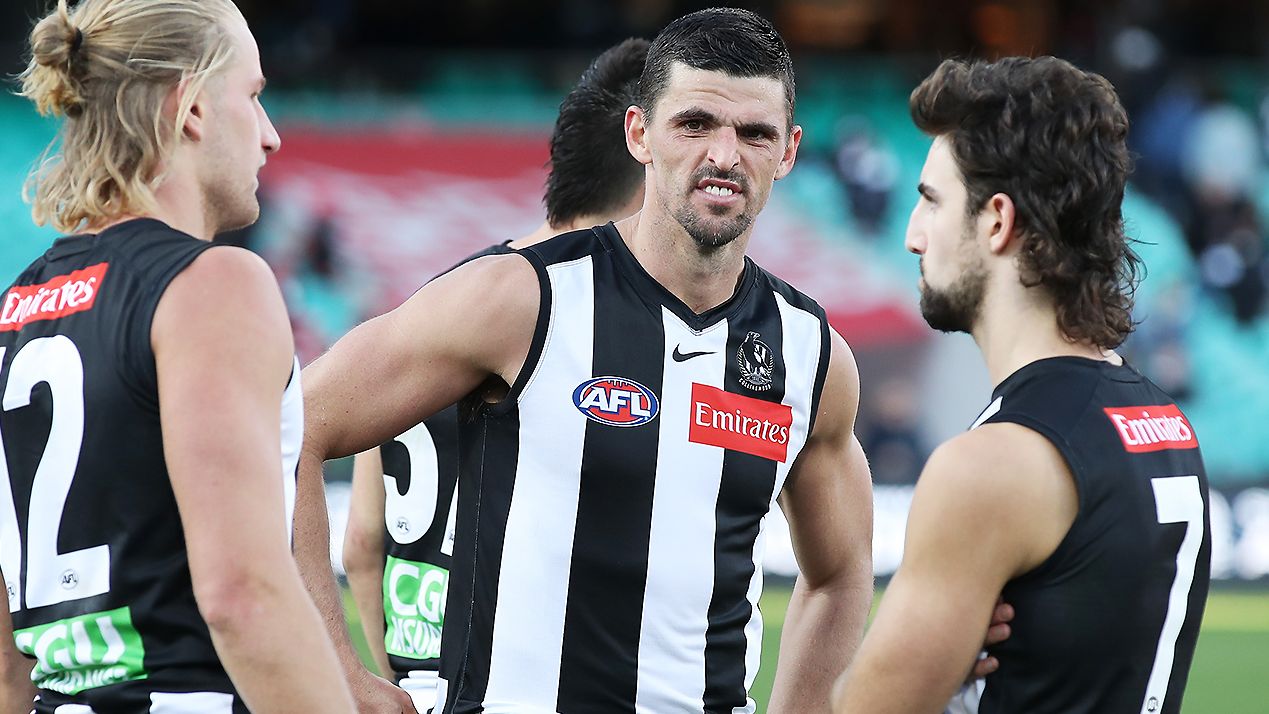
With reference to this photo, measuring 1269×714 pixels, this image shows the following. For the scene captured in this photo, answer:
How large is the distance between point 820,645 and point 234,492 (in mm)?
1803

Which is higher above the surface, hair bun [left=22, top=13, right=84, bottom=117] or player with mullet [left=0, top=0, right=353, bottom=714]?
hair bun [left=22, top=13, right=84, bottom=117]

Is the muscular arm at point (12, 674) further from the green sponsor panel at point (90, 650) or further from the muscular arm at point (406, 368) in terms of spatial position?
the muscular arm at point (406, 368)

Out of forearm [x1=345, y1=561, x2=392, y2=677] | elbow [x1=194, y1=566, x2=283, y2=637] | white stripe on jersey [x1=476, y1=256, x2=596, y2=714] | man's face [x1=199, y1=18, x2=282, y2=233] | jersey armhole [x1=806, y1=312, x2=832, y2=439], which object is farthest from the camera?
forearm [x1=345, y1=561, x2=392, y2=677]

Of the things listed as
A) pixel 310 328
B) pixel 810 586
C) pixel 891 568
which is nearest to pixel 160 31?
pixel 810 586

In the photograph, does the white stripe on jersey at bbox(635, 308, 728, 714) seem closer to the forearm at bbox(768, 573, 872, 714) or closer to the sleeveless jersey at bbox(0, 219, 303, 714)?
the forearm at bbox(768, 573, 872, 714)

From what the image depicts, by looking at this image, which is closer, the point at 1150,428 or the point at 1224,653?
the point at 1150,428

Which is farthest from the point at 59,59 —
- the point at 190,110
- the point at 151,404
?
the point at 151,404

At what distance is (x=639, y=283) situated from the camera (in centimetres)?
341

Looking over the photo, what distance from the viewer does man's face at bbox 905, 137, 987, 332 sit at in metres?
2.77

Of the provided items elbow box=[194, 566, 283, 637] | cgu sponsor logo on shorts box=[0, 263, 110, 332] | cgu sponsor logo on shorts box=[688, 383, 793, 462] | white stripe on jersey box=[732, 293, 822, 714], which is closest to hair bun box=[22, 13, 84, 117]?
cgu sponsor logo on shorts box=[0, 263, 110, 332]

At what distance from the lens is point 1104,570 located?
2.50 meters

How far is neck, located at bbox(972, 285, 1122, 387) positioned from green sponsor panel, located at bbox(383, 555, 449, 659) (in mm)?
1626

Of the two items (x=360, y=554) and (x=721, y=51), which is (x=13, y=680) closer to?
(x=360, y=554)

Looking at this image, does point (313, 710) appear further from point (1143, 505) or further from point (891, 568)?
point (891, 568)
